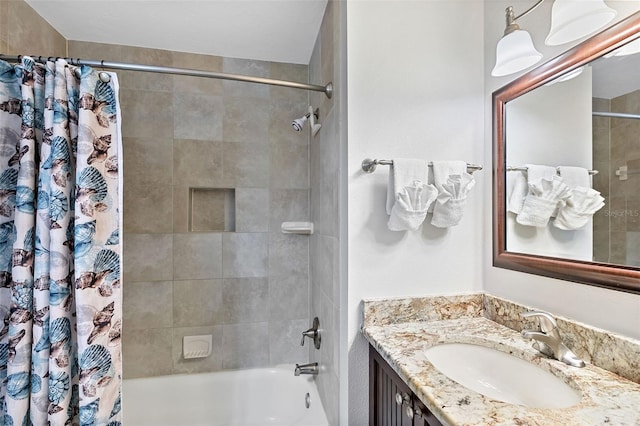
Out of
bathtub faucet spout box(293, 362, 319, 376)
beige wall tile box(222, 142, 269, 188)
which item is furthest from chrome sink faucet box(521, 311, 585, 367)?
beige wall tile box(222, 142, 269, 188)

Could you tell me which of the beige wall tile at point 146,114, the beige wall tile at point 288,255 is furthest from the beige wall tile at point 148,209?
the beige wall tile at point 288,255

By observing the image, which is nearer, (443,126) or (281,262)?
(443,126)

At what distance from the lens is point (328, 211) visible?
1.45 m

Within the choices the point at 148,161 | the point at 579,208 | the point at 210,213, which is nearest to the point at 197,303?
the point at 210,213

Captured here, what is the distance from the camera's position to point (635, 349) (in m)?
0.76

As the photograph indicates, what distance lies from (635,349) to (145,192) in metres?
2.16

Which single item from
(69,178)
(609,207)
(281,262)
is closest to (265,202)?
(281,262)

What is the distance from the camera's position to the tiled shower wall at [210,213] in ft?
6.01

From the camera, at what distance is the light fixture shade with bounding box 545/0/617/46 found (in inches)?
32.4

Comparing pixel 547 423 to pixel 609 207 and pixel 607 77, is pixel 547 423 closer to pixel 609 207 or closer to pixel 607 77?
pixel 609 207

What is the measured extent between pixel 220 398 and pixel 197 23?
84.5 inches

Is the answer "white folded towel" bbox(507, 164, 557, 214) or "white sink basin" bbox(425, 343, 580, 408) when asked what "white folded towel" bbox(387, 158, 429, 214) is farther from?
"white sink basin" bbox(425, 343, 580, 408)

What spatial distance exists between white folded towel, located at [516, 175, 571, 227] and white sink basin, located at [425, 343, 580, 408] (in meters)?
0.49

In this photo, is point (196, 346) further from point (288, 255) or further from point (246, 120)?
point (246, 120)
